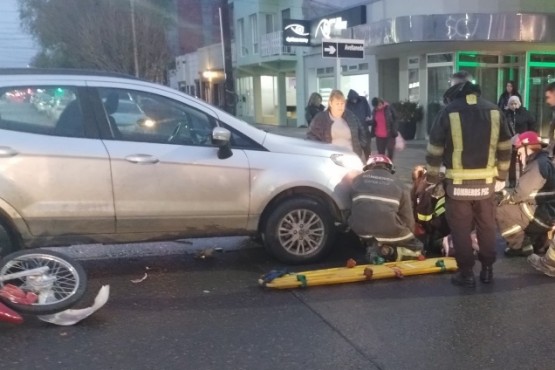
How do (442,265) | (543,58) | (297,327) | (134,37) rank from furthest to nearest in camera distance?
(134,37) → (543,58) → (442,265) → (297,327)

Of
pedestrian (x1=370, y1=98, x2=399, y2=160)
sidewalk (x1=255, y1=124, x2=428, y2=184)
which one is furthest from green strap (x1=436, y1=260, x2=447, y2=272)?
pedestrian (x1=370, y1=98, x2=399, y2=160)

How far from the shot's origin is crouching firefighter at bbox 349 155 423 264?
560cm

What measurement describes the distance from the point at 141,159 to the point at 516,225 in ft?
12.4

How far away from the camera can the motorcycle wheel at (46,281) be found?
14.1 ft

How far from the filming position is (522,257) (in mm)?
6047

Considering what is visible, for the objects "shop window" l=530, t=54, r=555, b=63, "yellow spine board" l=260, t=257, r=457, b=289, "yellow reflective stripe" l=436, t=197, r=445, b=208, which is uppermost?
"shop window" l=530, t=54, r=555, b=63

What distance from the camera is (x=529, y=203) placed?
5918 mm

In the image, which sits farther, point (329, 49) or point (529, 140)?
point (329, 49)

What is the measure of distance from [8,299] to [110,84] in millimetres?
2101

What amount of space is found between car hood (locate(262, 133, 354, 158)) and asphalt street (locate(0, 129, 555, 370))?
113cm

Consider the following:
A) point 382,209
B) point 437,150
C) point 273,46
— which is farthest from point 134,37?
point 437,150

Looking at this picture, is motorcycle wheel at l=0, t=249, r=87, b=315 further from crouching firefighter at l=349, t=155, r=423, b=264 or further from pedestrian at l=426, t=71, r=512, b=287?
→ pedestrian at l=426, t=71, r=512, b=287

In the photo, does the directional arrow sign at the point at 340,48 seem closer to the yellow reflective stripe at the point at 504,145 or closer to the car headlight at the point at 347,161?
the car headlight at the point at 347,161

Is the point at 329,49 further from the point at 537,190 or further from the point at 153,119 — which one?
the point at 153,119
